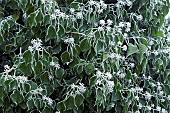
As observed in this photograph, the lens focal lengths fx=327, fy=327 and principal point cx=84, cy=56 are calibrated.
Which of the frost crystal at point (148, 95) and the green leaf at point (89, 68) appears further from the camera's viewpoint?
the frost crystal at point (148, 95)

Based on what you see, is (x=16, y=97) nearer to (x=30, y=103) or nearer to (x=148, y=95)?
(x=30, y=103)

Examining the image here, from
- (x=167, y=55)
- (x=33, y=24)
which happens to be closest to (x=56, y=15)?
(x=33, y=24)

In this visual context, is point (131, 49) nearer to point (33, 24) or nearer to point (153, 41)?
point (153, 41)

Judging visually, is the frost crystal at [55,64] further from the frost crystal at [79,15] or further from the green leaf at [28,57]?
the frost crystal at [79,15]

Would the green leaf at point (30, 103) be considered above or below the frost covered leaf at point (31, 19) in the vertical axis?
below

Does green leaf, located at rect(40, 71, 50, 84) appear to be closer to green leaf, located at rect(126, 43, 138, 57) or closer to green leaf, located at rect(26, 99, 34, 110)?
green leaf, located at rect(26, 99, 34, 110)

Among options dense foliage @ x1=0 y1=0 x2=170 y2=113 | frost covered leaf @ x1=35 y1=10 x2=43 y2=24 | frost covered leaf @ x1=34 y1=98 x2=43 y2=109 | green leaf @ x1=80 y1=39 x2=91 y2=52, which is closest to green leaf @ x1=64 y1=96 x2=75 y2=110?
dense foliage @ x1=0 y1=0 x2=170 y2=113

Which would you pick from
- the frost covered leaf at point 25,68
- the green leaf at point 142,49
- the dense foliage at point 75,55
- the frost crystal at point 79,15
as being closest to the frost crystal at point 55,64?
the dense foliage at point 75,55

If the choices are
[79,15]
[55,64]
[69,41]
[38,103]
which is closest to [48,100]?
[38,103]
